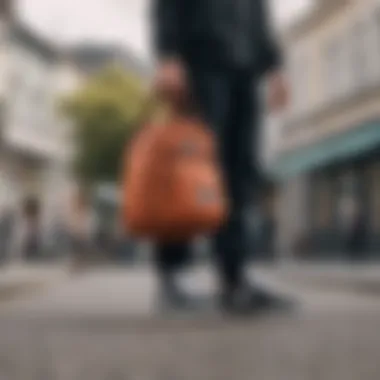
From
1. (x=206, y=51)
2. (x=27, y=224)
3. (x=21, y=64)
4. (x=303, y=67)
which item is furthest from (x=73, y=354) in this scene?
(x=303, y=67)

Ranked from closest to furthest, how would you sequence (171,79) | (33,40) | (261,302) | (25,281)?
(33,40)
(171,79)
(261,302)
(25,281)

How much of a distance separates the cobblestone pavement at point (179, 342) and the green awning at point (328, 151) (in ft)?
→ 0.43

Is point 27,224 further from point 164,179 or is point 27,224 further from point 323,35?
point 323,35

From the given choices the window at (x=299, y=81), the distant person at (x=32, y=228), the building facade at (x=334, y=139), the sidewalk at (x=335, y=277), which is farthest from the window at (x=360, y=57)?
the sidewalk at (x=335, y=277)

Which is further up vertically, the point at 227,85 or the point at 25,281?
the point at 227,85

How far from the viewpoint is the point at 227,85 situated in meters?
1.18

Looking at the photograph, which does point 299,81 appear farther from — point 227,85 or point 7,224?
point 7,224

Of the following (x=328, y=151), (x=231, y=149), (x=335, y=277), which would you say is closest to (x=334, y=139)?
(x=328, y=151)

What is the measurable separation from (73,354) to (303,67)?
1.56 ft

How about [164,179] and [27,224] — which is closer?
[27,224]

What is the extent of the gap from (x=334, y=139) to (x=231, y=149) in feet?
0.91

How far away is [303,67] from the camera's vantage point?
4.11ft

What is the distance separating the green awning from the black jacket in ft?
0.31

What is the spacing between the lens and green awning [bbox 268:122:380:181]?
2.96ft
